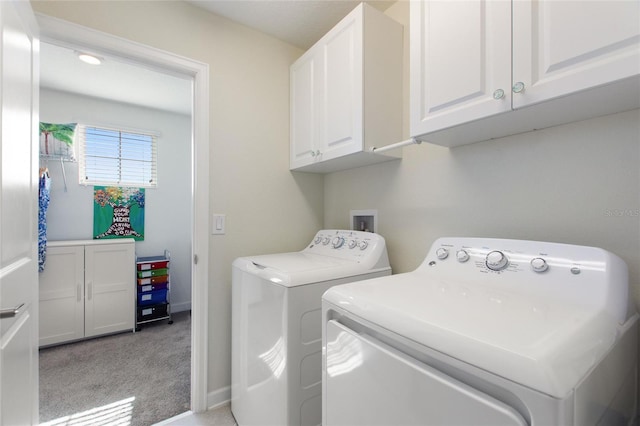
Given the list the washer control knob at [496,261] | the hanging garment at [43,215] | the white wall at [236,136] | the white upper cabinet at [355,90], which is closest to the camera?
the washer control knob at [496,261]

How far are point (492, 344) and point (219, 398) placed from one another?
182cm

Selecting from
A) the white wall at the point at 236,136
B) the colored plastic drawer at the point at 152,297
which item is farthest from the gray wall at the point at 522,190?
the colored plastic drawer at the point at 152,297

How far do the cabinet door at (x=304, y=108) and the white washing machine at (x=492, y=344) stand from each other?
44.2 inches

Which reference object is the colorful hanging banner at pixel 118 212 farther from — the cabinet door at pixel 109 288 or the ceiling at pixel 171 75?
the ceiling at pixel 171 75

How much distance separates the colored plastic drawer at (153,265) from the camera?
2957 mm

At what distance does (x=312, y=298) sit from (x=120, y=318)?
2.66 m

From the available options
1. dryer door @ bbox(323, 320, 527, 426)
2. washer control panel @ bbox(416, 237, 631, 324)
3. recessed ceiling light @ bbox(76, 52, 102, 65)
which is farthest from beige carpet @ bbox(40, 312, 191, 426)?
recessed ceiling light @ bbox(76, 52, 102, 65)

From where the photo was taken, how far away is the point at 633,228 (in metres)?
0.89

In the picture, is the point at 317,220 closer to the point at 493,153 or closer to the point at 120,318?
the point at 493,153

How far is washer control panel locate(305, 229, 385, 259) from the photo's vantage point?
1.54 meters

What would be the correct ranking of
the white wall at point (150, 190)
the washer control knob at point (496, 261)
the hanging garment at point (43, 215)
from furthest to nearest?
the white wall at point (150, 190), the hanging garment at point (43, 215), the washer control knob at point (496, 261)

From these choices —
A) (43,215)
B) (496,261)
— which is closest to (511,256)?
(496,261)

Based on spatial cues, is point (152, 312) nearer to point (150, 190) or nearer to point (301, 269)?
point (150, 190)

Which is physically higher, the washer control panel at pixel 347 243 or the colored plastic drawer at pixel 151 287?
the washer control panel at pixel 347 243
